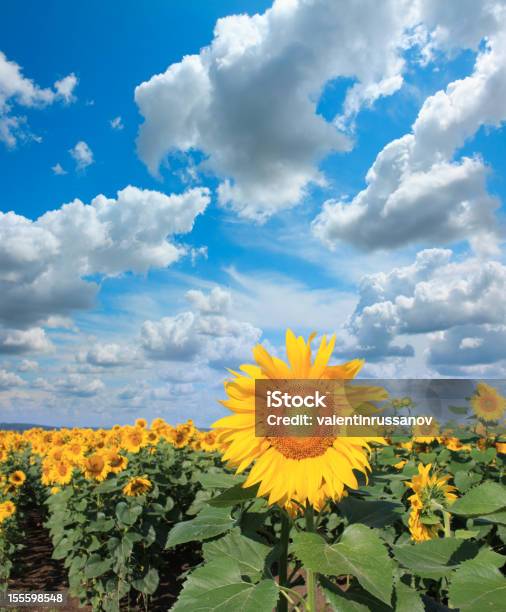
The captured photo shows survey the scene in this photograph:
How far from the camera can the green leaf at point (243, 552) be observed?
1.89m

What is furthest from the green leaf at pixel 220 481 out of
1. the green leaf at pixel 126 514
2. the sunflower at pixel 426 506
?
the green leaf at pixel 126 514

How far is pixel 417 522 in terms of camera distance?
317 centimetres

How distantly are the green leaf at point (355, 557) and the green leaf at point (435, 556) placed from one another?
25cm

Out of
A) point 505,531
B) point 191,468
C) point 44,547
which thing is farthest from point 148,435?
point 505,531

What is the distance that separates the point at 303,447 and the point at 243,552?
472 mm

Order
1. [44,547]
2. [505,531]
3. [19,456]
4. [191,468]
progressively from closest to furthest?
[505,531]
[191,468]
[44,547]
[19,456]

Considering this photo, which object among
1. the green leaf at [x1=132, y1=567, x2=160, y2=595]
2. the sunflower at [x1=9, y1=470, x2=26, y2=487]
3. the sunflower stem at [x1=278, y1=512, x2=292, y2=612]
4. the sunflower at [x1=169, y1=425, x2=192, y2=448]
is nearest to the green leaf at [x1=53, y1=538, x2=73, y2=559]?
the green leaf at [x1=132, y1=567, x2=160, y2=595]

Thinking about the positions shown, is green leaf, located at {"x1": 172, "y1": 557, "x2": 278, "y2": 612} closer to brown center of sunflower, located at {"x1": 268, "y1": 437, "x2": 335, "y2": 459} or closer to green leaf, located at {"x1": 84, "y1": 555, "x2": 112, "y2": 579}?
brown center of sunflower, located at {"x1": 268, "y1": 437, "x2": 335, "y2": 459}

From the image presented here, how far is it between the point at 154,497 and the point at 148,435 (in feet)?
5.76

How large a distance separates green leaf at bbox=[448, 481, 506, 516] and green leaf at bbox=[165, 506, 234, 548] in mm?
754

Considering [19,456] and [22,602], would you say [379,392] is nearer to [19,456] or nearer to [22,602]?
[22,602]

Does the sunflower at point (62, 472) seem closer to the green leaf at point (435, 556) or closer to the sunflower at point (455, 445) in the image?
the sunflower at point (455, 445)

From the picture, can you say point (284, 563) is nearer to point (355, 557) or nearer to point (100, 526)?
point (355, 557)

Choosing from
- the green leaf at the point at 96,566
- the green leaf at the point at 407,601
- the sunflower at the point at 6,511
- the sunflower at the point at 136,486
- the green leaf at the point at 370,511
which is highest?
the green leaf at the point at 370,511
